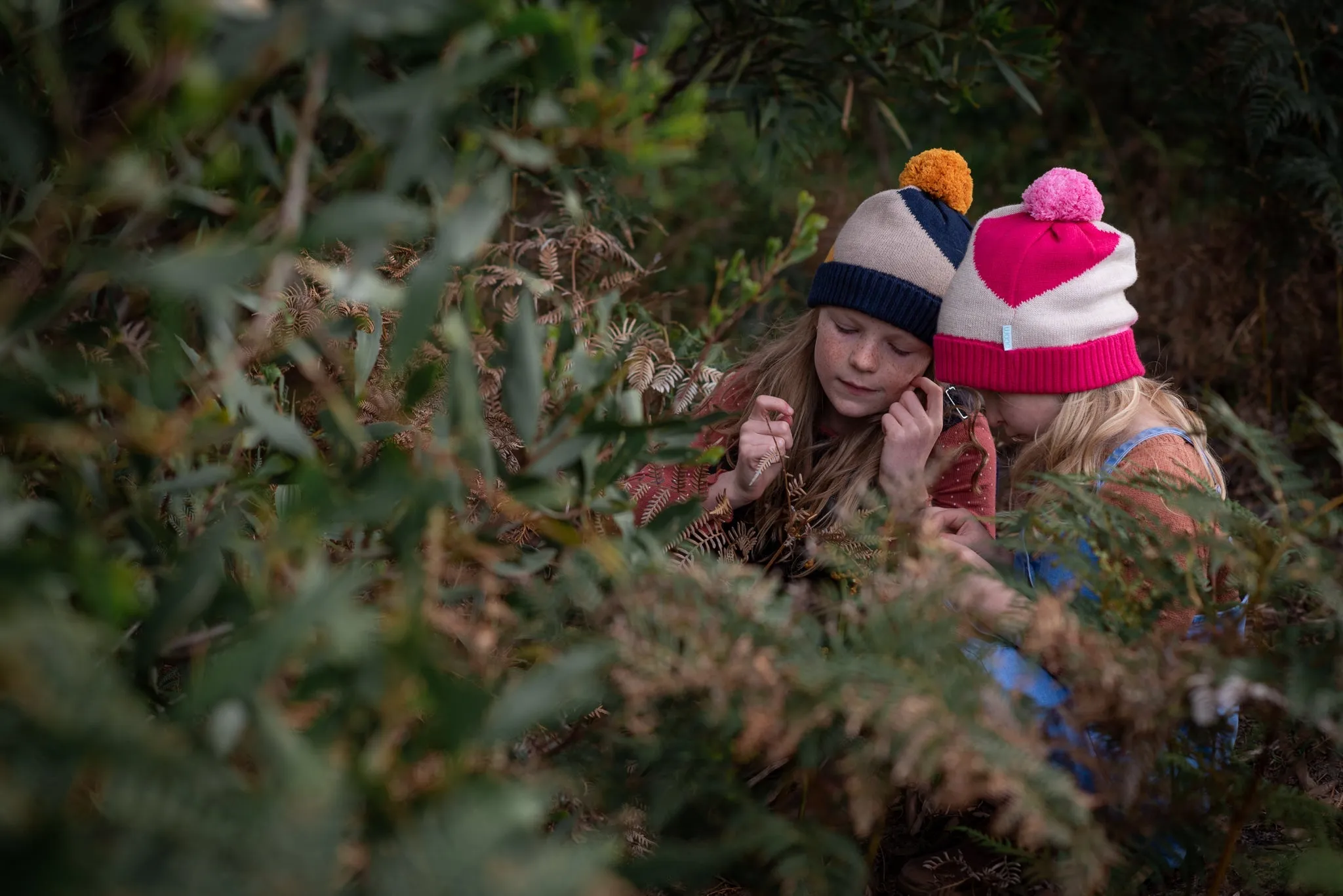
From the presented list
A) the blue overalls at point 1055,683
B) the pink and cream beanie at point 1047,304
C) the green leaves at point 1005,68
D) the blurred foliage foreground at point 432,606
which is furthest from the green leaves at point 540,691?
the green leaves at point 1005,68


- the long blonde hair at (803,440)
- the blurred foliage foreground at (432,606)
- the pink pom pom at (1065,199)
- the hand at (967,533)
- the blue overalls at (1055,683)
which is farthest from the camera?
the pink pom pom at (1065,199)

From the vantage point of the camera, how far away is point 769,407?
2.18 meters

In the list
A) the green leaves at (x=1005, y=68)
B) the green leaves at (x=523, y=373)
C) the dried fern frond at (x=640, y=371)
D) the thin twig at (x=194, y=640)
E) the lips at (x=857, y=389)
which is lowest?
the lips at (x=857, y=389)

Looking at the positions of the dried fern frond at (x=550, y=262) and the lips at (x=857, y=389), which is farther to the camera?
the lips at (x=857, y=389)

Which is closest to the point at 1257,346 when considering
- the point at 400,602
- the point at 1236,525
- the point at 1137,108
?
the point at 1137,108

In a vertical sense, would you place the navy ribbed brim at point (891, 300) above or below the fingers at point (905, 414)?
above

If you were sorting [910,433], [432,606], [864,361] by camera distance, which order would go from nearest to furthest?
[432,606], [910,433], [864,361]

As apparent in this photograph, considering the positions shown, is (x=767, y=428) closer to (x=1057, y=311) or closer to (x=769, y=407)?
(x=769, y=407)

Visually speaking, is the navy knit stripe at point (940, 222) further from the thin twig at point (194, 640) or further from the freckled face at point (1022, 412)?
the thin twig at point (194, 640)

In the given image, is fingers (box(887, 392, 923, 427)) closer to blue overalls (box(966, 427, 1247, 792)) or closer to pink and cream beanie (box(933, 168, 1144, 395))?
pink and cream beanie (box(933, 168, 1144, 395))

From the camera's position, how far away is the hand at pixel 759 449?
2.15 m

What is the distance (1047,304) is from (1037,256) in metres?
0.10

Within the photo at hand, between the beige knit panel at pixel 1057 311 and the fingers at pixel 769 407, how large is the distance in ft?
1.51

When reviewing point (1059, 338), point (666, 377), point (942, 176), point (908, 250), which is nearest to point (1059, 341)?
point (1059, 338)
